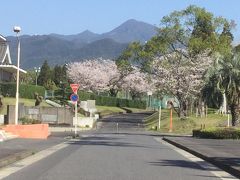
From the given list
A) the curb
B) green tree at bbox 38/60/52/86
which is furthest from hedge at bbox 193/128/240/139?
green tree at bbox 38/60/52/86

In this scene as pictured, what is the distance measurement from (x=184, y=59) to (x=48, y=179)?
202 ft

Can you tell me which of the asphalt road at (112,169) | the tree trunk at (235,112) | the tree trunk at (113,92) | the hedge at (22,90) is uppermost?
the tree trunk at (113,92)

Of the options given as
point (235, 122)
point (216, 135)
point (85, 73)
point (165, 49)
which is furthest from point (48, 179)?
point (85, 73)

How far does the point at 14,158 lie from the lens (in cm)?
1803

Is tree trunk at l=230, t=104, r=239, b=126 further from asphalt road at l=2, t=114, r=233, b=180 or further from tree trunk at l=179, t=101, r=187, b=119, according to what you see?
tree trunk at l=179, t=101, r=187, b=119

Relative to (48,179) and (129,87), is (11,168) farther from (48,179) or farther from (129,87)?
(129,87)

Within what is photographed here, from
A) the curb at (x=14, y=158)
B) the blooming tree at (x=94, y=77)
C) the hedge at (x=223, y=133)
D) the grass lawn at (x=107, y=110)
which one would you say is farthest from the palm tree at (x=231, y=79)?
the blooming tree at (x=94, y=77)

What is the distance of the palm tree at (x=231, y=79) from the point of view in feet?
135

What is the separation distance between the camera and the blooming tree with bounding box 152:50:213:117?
72625mm

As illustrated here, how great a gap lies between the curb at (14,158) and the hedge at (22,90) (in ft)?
168

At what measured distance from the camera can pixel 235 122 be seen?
41625 mm

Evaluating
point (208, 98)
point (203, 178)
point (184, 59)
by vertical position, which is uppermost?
point (184, 59)

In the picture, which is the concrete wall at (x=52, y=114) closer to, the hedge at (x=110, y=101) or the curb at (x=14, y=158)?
the hedge at (x=110, y=101)

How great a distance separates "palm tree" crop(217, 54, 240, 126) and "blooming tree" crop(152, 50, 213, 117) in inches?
1205
